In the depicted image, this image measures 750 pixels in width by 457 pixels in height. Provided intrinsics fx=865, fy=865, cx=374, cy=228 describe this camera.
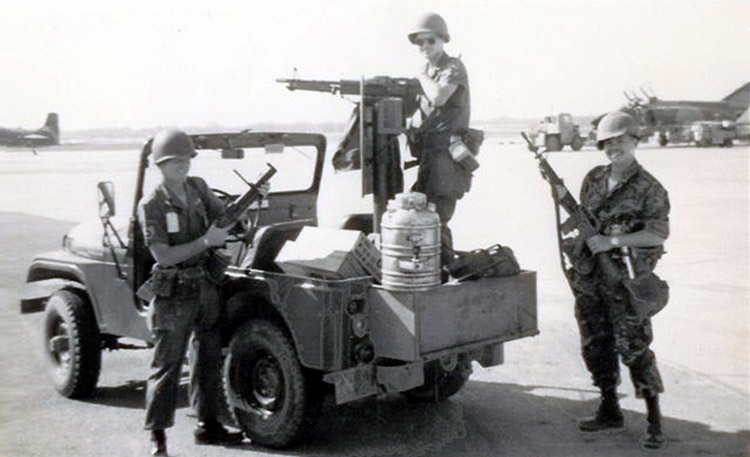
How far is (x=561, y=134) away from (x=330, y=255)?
39.9m

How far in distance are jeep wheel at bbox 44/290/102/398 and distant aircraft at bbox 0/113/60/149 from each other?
65.1m

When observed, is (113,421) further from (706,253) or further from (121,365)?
(706,253)

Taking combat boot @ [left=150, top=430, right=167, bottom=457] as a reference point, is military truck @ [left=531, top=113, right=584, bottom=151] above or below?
above

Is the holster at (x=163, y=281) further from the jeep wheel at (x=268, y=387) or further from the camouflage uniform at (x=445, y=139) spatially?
the camouflage uniform at (x=445, y=139)

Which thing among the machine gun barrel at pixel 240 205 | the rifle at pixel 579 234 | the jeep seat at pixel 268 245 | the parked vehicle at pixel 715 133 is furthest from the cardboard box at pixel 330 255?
the parked vehicle at pixel 715 133

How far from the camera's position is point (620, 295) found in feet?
Result: 17.3

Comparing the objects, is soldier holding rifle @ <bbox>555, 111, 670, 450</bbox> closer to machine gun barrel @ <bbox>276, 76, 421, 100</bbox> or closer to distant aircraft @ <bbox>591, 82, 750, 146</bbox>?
machine gun barrel @ <bbox>276, 76, 421, 100</bbox>

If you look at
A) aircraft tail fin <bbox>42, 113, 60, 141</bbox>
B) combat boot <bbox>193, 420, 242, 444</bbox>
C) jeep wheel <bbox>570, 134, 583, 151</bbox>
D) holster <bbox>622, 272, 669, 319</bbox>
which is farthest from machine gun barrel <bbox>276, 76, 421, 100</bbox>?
aircraft tail fin <bbox>42, 113, 60, 141</bbox>

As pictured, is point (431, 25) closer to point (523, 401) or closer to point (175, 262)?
point (175, 262)

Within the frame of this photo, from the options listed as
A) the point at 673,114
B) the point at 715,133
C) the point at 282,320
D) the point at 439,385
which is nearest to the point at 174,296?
the point at 282,320

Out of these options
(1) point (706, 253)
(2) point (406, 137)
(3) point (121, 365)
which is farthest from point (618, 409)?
(1) point (706, 253)

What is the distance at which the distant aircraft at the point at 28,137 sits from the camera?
66812 millimetres

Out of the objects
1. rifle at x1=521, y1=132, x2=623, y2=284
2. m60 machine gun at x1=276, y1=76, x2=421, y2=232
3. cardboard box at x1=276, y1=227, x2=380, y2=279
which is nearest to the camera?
cardboard box at x1=276, y1=227, x2=380, y2=279

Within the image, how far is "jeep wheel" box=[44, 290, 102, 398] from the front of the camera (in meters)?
6.10
